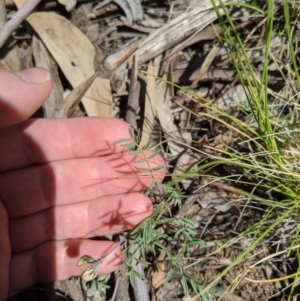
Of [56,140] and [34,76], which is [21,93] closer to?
[34,76]

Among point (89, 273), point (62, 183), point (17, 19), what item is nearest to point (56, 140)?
point (62, 183)

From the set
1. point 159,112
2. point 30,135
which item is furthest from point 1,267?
point 159,112

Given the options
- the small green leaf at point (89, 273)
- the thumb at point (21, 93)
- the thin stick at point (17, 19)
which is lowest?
the small green leaf at point (89, 273)

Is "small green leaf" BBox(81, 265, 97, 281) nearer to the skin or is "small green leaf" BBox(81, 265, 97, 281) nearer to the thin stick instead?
the skin

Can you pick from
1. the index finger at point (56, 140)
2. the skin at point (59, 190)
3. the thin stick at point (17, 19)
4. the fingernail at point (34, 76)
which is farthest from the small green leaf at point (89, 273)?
the thin stick at point (17, 19)

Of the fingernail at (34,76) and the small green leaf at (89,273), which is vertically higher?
the fingernail at (34,76)

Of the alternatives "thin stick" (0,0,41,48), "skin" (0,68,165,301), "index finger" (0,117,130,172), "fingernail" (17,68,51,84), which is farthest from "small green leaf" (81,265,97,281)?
"thin stick" (0,0,41,48)

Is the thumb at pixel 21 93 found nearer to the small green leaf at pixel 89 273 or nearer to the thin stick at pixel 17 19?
the thin stick at pixel 17 19
